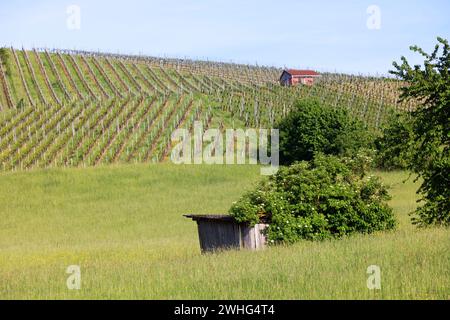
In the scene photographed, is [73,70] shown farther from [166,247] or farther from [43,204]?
[166,247]

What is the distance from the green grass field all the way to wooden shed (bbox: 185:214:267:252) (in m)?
0.85

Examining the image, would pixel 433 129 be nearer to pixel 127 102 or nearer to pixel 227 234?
pixel 227 234

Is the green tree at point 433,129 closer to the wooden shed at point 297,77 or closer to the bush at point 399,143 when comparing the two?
the bush at point 399,143

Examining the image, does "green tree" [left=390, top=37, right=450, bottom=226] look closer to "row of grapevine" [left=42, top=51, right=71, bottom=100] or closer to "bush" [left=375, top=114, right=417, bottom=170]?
"bush" [left=375, top=114, right=417, bottom=170]

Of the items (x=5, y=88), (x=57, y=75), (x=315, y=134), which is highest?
(x=57, y=75)

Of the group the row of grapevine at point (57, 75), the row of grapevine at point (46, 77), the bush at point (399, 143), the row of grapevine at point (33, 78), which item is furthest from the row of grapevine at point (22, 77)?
the bush at point (399, 143)

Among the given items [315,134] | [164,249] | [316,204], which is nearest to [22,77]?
[315,134]

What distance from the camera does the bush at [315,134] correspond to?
80312 millimetres

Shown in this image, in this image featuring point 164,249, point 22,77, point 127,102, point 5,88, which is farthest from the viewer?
point 22,77

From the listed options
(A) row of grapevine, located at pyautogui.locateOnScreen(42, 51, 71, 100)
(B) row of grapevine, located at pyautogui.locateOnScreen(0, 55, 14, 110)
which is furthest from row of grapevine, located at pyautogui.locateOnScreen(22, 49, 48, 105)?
(B) row of grapevine, located at pyautogui.locateOnScreen(0, 55, 14, 110)

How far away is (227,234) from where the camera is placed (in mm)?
28859

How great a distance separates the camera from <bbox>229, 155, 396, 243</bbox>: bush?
28.0 meters

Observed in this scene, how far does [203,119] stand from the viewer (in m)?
84.4

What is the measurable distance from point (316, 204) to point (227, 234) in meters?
3.58
